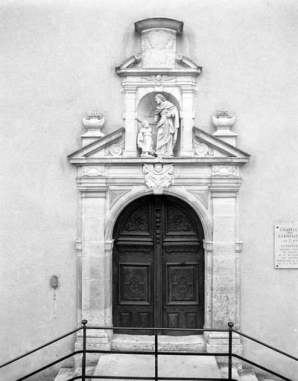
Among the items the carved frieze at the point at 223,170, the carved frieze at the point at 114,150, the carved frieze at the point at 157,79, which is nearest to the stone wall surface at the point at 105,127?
the carved frieze at the point at 223,170

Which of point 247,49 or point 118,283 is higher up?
point 247,49

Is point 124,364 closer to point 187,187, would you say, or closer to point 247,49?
point 187,187

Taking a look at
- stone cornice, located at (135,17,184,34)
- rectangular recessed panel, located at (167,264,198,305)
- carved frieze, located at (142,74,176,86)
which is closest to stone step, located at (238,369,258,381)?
rectangular recessed panel, located at (167,264,198,305)

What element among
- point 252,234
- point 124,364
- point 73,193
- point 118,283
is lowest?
point 124,364

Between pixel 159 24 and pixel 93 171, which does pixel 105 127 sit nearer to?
pixel 93 171

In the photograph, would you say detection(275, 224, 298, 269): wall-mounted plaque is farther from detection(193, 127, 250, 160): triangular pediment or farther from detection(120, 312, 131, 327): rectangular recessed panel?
detection(120, 312, 131, 327): rectangular recessed panel

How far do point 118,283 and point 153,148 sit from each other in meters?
2.25

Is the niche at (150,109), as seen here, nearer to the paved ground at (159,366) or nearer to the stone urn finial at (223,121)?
the stone urn finial at (223,121)

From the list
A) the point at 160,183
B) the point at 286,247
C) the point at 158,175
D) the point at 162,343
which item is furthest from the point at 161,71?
the point at 162,343

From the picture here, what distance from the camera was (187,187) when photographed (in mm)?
5949

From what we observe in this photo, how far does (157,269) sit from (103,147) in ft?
7.00

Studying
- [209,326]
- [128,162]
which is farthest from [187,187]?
[209,326]

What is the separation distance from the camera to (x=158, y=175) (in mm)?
5922

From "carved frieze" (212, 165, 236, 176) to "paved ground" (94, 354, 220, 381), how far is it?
278 centimetres
